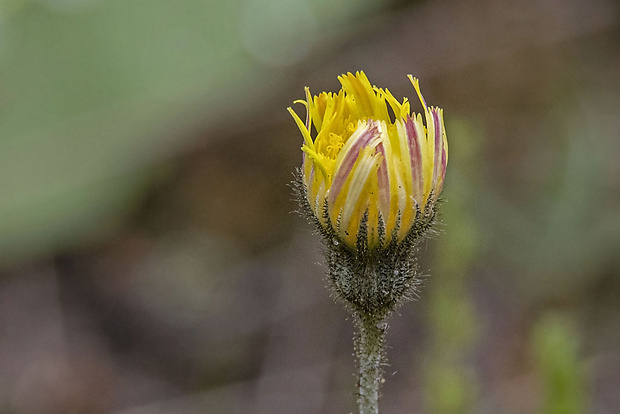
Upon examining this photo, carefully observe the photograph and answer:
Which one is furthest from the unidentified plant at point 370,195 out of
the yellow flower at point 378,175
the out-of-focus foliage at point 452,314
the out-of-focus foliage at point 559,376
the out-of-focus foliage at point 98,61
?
the out-of-focus foliage at point 559,376

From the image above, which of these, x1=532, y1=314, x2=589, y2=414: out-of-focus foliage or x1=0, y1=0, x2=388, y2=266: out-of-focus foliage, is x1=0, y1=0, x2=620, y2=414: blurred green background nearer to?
x1=532, y1=314, x2=589, y2=414: out-of-focus foliage

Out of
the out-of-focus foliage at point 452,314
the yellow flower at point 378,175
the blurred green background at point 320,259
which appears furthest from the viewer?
the blurred green background at point 320,259

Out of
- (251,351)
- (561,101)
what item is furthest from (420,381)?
(561,101)

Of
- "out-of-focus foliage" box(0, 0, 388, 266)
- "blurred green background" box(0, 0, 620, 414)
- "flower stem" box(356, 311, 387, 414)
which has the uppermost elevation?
"blurred green background" box(0, 0, 620, 414)

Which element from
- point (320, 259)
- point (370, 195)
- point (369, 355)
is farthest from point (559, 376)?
point (320, 259)

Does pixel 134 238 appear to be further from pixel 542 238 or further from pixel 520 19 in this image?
pixel 520 19

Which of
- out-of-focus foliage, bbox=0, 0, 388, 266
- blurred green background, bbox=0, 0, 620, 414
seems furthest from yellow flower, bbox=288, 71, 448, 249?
blurred green background, bbox=0, 0, 620, 414

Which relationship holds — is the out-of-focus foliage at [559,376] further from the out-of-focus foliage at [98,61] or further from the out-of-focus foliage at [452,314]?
the out-of-focus foliage at [98,61]
